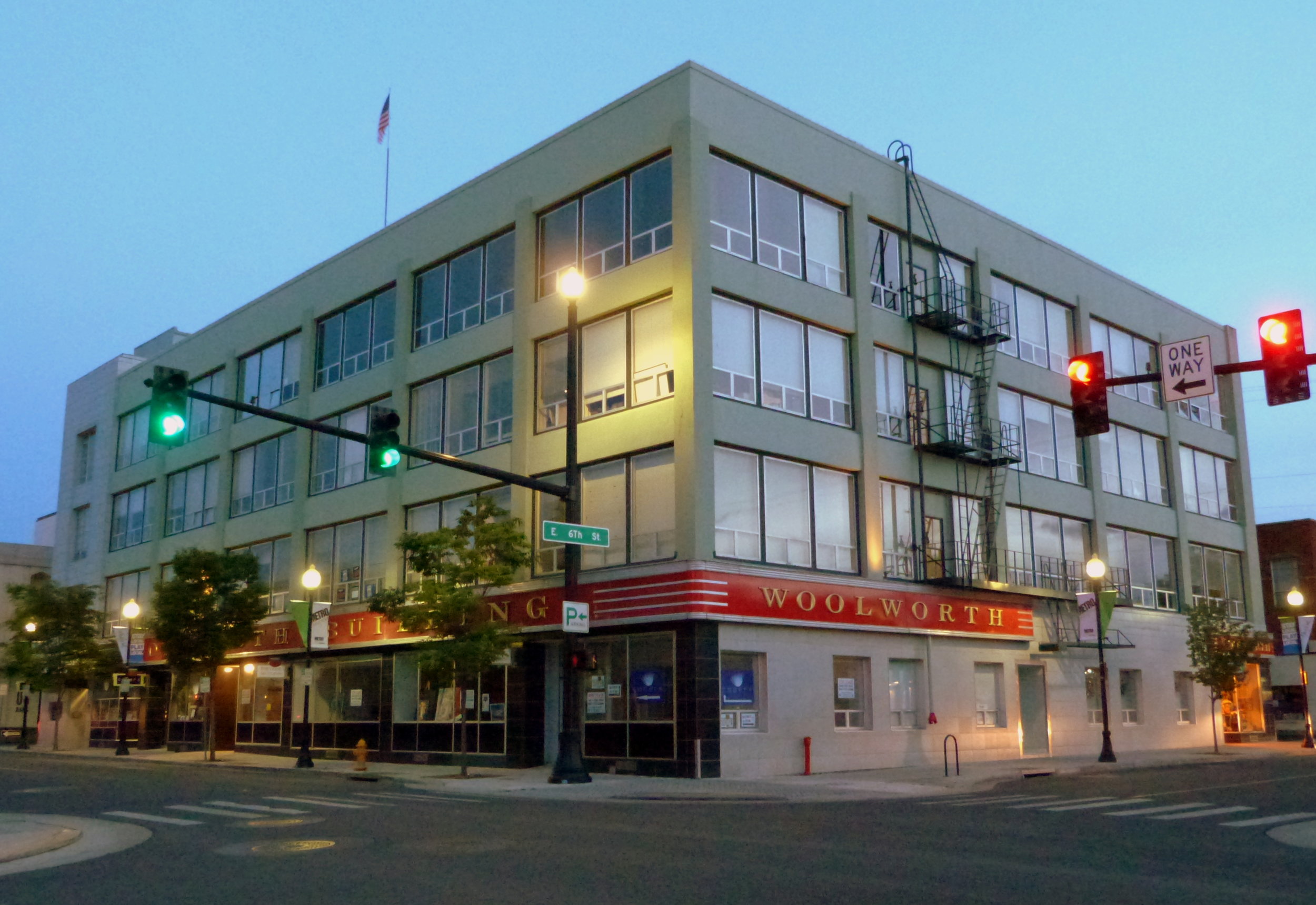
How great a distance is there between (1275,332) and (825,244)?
19.9 meters

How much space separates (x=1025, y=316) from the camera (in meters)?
41.6

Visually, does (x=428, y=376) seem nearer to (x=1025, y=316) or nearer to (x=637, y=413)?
(x=637, y=413)

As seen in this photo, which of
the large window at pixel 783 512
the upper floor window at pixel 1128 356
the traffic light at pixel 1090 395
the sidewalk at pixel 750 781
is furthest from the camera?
the upper floor window at pixel 1128 356

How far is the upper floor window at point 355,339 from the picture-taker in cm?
4147

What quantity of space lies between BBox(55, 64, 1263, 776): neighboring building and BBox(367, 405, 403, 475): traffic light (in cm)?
1086

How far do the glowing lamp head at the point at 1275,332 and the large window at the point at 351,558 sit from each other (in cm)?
2949

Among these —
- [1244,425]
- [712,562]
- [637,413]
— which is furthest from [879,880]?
[1244,425]

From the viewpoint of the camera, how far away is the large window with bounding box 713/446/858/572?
98.6 feet

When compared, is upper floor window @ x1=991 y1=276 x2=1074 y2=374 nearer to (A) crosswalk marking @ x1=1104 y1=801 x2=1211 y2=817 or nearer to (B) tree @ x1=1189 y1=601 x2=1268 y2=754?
(B) tree @ x1=1189 y1=601 x2=1268 y2=754

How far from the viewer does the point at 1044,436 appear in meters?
41.3

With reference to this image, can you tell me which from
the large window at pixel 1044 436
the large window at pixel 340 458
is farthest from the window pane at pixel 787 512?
the large window at pixel 340 458

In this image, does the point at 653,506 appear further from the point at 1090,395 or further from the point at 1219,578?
the point at 1219,578

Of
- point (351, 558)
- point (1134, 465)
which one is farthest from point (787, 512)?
point (1134, 465)

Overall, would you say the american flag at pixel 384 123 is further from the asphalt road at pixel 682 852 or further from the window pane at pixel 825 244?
the asphalt road at pixel 682 852
